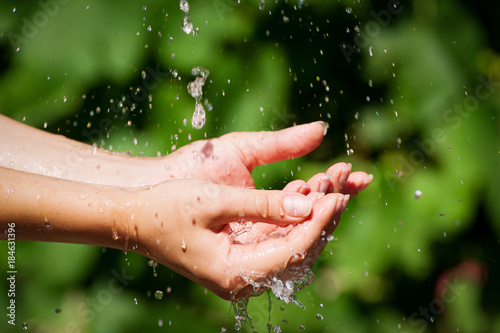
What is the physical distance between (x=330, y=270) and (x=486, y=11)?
82 centimetres

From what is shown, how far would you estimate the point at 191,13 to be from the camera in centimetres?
151

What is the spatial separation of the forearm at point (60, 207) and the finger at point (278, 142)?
0.36 m

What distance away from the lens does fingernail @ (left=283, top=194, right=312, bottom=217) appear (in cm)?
92

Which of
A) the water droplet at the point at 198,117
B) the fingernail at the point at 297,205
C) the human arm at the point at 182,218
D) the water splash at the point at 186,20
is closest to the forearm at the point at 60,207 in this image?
the human arm at the point at 182,218

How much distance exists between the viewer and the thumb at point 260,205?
3.03ft

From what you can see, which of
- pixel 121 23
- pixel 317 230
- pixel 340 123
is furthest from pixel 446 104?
pixel 121 23

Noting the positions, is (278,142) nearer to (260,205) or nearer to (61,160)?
(260,205)

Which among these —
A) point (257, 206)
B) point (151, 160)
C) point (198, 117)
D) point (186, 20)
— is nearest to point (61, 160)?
point (151, 160)

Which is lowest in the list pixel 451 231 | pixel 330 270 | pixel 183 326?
pixel 183 326

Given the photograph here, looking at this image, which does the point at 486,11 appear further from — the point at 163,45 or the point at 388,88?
the point at 163,45

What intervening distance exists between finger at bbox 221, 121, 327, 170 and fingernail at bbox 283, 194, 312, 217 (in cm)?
27

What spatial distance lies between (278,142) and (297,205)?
303mm

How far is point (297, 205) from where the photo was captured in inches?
36.4

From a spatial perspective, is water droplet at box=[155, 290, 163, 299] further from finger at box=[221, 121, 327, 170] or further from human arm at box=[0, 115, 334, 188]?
finger at box=[221, 121, 327, 170]
